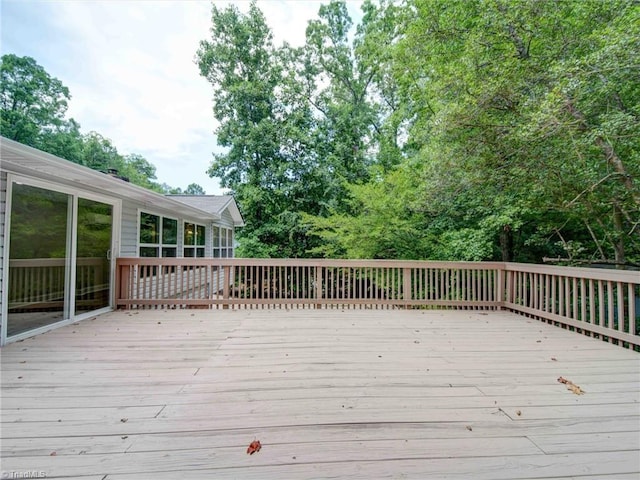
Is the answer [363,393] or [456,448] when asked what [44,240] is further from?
[456,448]

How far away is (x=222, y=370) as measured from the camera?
2.53m

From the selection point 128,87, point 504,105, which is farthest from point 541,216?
point 128,87

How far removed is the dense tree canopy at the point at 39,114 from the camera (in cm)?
2041

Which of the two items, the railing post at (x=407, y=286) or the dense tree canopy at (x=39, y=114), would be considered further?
the dense tree canopy at (x=39, y=114)

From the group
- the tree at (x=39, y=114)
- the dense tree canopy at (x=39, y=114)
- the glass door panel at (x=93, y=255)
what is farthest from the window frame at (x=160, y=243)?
the tree at (x=39, y=114)

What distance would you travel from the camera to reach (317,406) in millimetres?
1945

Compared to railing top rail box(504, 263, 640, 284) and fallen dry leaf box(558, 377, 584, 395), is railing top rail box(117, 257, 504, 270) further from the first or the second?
fallen dry leaf box(558, 377, 584, 395)

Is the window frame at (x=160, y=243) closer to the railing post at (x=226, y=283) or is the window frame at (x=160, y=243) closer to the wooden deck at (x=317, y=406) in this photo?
the railing post at (x=226, y=283)

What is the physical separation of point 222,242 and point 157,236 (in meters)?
4.82

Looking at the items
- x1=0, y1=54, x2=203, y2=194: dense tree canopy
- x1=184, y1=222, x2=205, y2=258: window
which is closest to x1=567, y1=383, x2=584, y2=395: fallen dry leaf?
x1=184, y1=222, x2=205, y2=258: window

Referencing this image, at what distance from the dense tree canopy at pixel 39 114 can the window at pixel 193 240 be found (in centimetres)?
1556

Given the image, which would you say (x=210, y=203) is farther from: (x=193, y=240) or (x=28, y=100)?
(x=28, y=100)

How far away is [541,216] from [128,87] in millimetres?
23912

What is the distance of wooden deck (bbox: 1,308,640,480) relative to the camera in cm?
144
